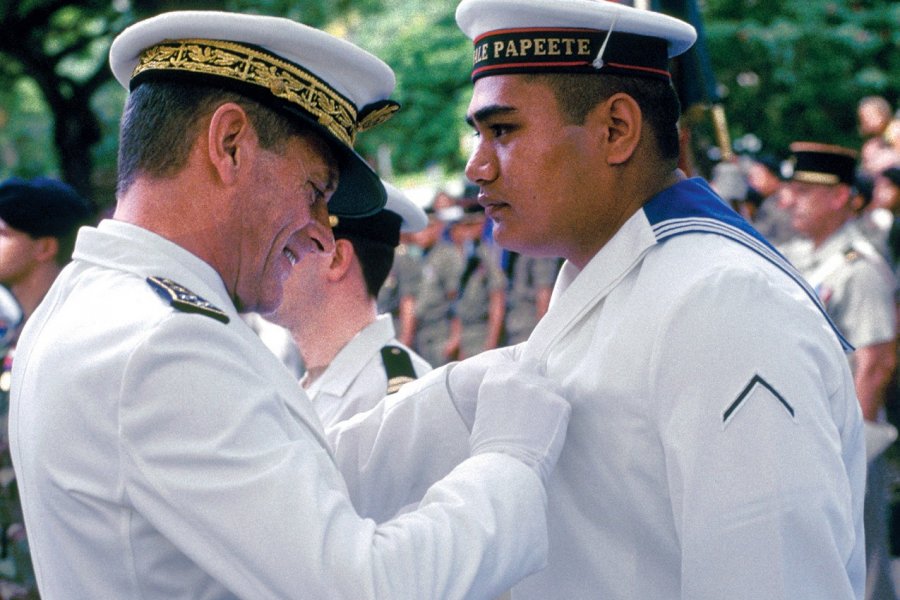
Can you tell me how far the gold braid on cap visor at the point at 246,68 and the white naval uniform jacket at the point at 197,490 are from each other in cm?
37

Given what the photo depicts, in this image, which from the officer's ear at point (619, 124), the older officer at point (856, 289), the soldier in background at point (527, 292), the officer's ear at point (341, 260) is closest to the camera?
the officer's ear at point (619, 124)

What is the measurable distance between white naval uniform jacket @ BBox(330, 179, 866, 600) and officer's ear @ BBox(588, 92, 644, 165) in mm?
116

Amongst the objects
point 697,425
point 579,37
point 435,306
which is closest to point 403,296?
point 435,306

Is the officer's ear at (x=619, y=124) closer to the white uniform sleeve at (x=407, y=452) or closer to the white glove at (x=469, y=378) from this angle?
the white glove at (x=469, y=378)

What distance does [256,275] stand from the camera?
2.12m

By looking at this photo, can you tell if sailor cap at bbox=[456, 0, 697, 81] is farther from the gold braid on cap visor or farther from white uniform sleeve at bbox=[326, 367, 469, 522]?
white uniform sleeve at bbox=[326, 367, 469, 522]

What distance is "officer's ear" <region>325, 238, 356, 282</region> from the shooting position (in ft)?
12.3

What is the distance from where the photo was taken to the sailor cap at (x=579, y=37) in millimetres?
2289

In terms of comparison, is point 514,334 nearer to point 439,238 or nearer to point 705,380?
point 439,238

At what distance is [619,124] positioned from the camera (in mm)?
2367

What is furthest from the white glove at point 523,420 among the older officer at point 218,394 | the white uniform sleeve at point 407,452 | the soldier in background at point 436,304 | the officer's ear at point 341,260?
the soldier in background at point 436,304

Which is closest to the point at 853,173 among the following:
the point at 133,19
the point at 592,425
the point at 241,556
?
the point at 592,425

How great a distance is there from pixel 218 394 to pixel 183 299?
19 centimetres

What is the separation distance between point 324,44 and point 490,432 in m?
0.72
